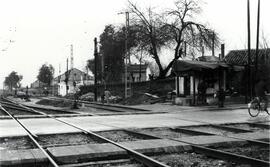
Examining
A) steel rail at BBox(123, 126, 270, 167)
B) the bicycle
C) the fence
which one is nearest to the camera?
steel rail at BBox(123, 126, 270, 167)

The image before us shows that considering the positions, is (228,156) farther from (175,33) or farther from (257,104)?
(175,33)

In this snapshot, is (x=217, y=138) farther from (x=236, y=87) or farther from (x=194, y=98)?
(x=236, y=87)

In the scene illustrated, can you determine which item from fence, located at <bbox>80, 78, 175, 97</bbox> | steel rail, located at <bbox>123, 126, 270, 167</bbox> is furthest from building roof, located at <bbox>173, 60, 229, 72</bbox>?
steel rail, located at <bbox>123, 126, 270, 167</bbox>

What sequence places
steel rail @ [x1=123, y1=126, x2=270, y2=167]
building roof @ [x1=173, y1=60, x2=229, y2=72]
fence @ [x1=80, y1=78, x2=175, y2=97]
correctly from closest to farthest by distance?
1. steel rail @ [x1=123, y1=126, x2=270, y2=167]
2. building roof @ [x1=173, y1=60, x2=229, y2=72]
3. fence @ [x1=80, y1=78, x2=175, y2=97]

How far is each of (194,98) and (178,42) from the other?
77.3 ft

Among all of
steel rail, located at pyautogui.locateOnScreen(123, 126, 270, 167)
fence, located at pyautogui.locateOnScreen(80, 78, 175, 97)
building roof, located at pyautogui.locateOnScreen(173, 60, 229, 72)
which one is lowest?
steel rail, located at pyautogui.locateOnScreen(123, 126, 270, 167)

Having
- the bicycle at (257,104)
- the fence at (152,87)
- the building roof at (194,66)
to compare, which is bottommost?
the bicycle at (257,104)

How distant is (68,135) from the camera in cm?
1180

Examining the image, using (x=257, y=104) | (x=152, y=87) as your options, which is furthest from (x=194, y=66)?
(x=152, y=87)

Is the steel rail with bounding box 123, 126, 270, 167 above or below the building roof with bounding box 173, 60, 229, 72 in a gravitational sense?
below

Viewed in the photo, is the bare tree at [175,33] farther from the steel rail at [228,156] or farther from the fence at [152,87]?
the steel rail at [228,156]

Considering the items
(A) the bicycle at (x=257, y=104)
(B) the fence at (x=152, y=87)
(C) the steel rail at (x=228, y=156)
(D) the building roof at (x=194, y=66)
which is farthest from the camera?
(B) the fence at (x=152, y=87)

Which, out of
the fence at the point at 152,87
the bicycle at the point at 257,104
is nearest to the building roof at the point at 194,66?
the bicycle at the point at 257,104

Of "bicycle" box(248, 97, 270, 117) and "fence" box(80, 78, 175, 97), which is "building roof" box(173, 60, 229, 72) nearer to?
"bicycle" box(248, 97, 270, 117)
